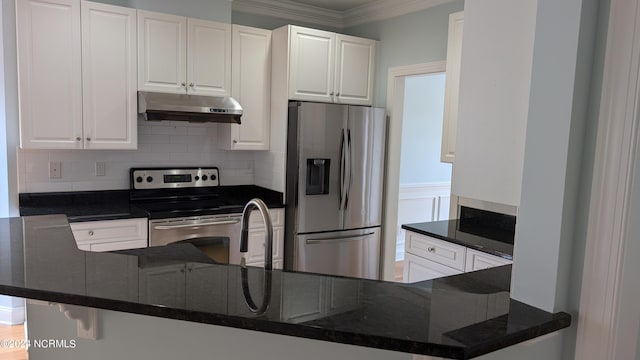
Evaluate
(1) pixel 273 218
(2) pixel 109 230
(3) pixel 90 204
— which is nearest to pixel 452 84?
(1) pixel 273 218

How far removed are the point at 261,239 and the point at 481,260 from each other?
1817mm

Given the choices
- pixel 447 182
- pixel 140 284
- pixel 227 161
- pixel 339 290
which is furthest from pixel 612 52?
pixel 447 182

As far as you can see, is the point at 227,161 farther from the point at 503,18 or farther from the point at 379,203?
the point at 503,18

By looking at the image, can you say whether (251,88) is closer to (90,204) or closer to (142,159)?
(142,159)

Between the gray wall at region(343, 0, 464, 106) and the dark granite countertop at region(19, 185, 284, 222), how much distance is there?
1.51m

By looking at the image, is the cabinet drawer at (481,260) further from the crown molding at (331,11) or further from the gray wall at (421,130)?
the gray wall at (421,130)

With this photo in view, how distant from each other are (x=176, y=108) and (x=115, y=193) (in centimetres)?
95

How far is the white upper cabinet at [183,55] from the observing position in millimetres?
3514

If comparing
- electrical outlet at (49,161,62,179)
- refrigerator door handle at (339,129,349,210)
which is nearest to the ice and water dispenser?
refrigerator door handle at (339,129,349,210)

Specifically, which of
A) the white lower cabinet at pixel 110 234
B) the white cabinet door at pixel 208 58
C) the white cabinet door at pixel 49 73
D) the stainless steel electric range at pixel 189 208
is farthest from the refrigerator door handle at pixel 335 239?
the white cabinet door at pixel 49 73

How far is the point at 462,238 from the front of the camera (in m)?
2.95

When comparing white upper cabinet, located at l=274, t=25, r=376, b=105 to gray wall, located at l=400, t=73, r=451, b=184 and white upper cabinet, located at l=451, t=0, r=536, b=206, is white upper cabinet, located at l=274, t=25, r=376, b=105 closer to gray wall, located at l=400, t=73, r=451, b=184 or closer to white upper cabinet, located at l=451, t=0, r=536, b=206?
gray wall, located at l=400, t=73, r=451, b=184

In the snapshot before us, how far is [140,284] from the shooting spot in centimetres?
123

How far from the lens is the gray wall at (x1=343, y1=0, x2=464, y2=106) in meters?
3.68
